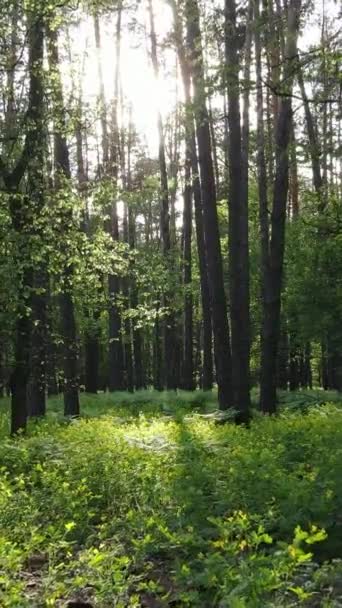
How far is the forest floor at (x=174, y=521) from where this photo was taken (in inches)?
132

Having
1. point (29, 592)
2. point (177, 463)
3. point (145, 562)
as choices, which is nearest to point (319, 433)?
point (177, 463)

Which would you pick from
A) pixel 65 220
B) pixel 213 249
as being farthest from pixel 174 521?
pixel 213 249

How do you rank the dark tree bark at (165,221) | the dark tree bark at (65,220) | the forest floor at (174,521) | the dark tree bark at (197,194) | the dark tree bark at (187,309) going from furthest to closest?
the dark tree bark at (187,309) → the dark tree bark at (165,221) → the dark tree bark at (197,194) → the dark tree bark at (65,220) → the forest floor at (174,521)

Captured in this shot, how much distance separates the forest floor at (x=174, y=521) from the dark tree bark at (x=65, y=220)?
2.99 metres

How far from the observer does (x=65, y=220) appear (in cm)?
898

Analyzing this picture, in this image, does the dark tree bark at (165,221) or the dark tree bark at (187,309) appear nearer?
the dark tree bark at (165,221)

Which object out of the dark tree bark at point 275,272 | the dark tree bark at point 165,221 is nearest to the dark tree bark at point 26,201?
the dark tree bark at point 275,272

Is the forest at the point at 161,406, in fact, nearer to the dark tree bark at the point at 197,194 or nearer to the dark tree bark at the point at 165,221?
the dark tree bark at the point at 197,194

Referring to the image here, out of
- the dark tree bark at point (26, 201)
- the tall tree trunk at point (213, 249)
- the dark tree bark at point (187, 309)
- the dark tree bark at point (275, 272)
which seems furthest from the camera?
the dark tree bark at point (187, 309)

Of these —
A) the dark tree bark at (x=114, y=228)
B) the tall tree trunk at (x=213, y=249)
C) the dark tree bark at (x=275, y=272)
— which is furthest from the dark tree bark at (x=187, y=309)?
the tall tree trunk at (x=213, y=249)

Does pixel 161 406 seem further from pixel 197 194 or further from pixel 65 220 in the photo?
pixel 65 220

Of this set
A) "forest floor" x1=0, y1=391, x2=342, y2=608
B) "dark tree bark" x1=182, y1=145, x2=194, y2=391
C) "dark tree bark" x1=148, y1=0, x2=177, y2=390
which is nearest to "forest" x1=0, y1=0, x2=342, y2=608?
"forest floor" x1=0, y1=391, x2=342, y2=608

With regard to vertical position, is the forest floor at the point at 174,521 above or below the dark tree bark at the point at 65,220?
below

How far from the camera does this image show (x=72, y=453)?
712 cm
